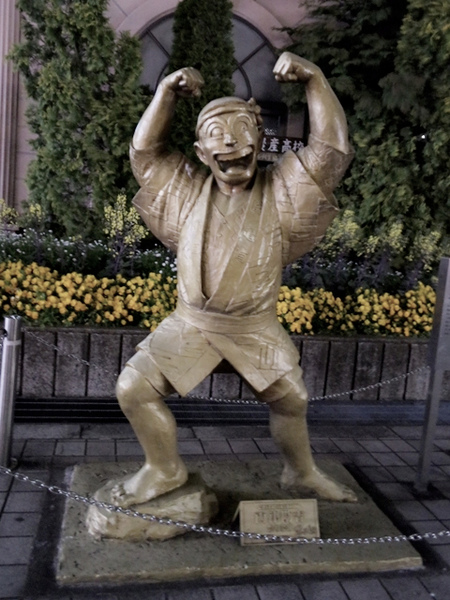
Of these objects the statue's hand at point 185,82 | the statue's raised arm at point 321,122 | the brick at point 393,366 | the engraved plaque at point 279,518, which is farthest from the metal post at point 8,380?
the brick at point 393,366

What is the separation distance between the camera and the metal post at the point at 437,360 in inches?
138

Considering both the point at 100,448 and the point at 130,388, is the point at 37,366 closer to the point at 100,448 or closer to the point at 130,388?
the point at 100,448

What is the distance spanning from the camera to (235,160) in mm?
2627

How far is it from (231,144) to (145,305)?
264 centimetres

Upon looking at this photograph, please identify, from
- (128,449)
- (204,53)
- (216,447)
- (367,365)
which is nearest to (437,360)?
(367,365)

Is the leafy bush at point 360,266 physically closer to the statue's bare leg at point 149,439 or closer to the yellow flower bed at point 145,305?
the yellow flower bed at point 145,305

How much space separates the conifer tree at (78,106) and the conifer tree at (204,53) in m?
0.64

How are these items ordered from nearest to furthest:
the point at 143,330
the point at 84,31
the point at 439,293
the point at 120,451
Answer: the point at 439,293, the point at 120,451, the point at 143,330, the point at 84,31

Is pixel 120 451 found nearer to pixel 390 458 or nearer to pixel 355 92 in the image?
pixel 390 458

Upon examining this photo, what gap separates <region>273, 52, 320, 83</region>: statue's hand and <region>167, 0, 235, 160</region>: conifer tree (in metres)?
4.36

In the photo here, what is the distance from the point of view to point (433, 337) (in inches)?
141

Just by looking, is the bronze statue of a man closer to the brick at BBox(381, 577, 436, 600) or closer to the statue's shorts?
the statue's shorts

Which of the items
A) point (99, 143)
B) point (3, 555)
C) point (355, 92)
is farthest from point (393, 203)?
point (3, 555)

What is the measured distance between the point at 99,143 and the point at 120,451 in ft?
12.1
